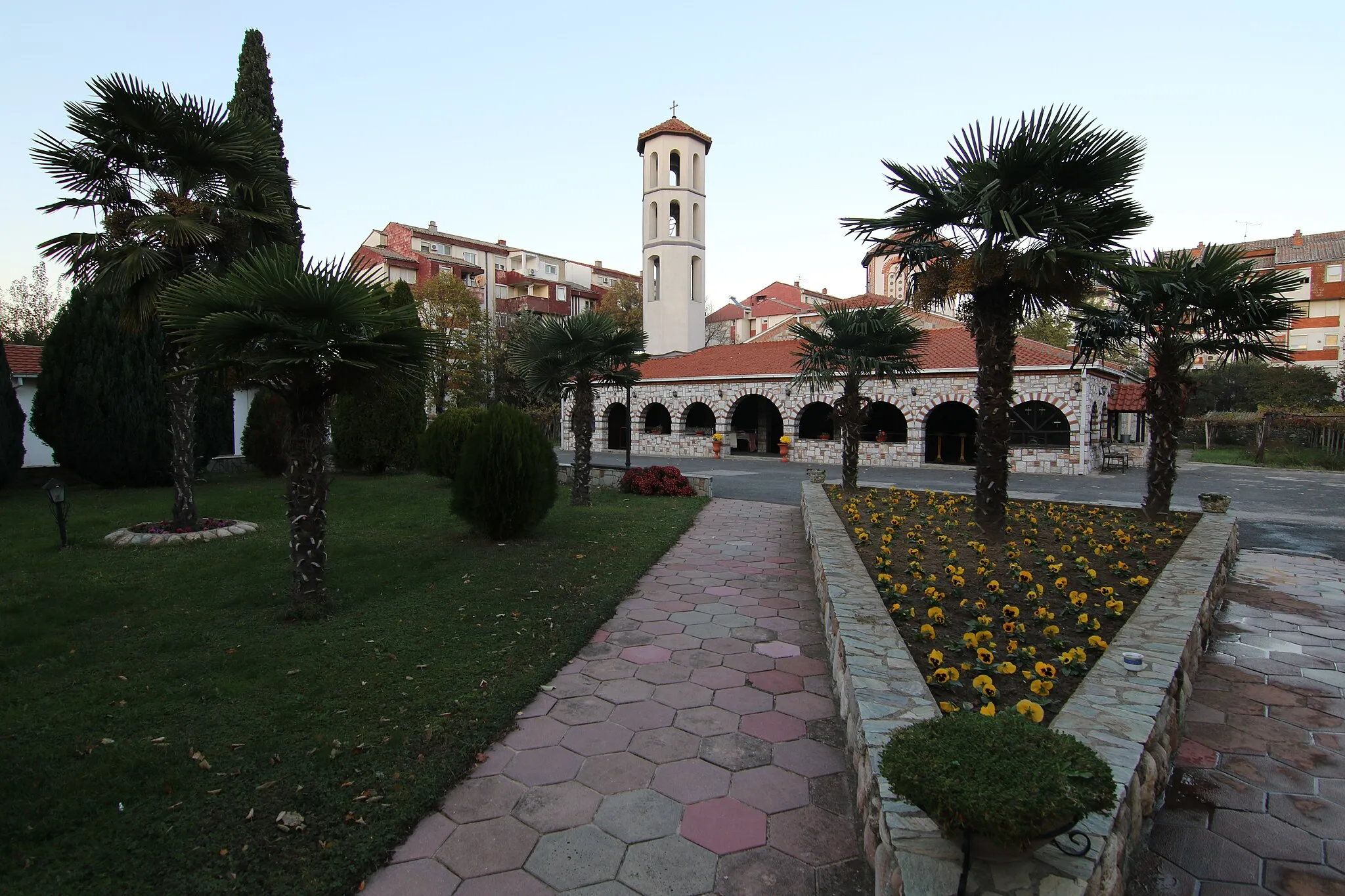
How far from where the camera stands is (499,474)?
739 centimetres

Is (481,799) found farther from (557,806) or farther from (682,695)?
(682,695)

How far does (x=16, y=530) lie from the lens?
332 inches

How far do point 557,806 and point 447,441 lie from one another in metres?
11.0

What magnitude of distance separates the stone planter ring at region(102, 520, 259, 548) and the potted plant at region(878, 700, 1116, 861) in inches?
330

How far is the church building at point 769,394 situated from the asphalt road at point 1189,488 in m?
1.47

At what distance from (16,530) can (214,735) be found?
8.12 metres

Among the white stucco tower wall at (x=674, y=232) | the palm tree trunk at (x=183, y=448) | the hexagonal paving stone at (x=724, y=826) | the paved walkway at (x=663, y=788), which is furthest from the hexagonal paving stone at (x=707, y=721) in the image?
the white stucco tower wall at (x=674, y=232)

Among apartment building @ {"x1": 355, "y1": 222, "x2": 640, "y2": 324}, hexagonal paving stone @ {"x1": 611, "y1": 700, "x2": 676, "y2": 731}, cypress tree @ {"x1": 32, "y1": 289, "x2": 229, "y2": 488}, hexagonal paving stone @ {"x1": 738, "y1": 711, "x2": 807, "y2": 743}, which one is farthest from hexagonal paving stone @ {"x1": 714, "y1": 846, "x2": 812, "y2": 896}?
apartment building @ {"x1": 355, "y1": 222, "x2": 640, "y2": 324}

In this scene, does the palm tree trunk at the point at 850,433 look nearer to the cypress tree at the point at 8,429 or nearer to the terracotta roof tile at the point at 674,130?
the cypress tree at the point at 8,429

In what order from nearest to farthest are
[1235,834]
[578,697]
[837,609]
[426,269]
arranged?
[1235,834]
[578,697]
[837,609]
[426,269]

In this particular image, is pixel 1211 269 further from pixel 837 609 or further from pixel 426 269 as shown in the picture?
pixel 426 269

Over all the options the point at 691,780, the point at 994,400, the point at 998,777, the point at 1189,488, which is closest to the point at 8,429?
the point at 691,780

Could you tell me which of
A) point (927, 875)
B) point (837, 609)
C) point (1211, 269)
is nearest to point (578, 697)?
point (837, 609)

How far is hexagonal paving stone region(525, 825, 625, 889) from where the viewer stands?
233cm
